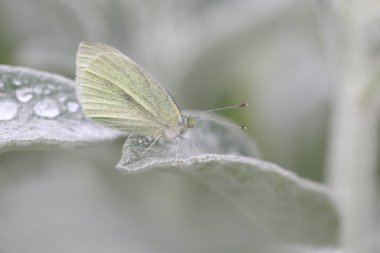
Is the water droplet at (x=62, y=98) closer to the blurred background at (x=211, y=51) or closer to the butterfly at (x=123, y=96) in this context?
the butterfly at (x=123, y=96)

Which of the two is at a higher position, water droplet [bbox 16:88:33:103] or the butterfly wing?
the butterfly wing

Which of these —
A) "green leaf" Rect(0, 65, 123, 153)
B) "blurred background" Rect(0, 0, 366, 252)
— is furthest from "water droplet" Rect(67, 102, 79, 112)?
"blurred background" Rect(0, 0, 366, 252)

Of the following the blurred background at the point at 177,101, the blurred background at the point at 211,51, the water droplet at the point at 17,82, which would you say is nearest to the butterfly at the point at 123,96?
the water droplet at the point at 17,82

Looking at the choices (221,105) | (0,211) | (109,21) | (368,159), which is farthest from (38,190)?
(368,159)

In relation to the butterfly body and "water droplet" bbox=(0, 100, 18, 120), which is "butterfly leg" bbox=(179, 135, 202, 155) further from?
"water droplet" bbox=(0, 100, 18, 120)

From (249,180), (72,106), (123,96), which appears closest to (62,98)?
(72,106)

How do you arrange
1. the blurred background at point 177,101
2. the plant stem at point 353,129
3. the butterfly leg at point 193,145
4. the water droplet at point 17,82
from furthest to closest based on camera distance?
the blurred background at point 177,101 < the plant stem at point 353,129 < the butterfly leg at point 193,145 < the water droplet at point 17,82

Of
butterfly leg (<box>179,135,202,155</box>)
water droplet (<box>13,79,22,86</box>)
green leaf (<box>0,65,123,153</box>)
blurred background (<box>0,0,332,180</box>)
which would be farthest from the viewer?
blurred background (<box>0,0,332,180</box>)
